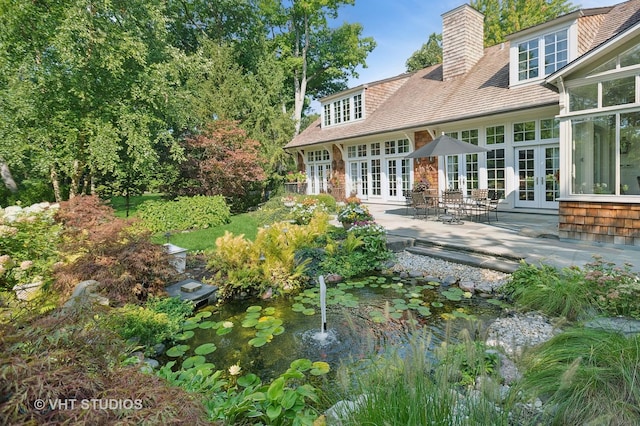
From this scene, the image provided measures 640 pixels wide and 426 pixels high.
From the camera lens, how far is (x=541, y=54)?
416 inches

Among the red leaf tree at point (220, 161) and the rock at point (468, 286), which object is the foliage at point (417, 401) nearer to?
the rock at point (468, 286)

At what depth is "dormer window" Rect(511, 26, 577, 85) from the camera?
33.4 feet

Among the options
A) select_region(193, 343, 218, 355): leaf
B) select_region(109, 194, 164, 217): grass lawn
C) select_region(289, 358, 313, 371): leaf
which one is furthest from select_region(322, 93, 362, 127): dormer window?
select_region(289, 358, 313, 371): leaf

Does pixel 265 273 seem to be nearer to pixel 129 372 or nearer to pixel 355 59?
Result: pixel 129 372

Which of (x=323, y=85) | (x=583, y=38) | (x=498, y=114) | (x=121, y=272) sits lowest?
(x=121, y=272)

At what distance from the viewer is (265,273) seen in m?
5.71

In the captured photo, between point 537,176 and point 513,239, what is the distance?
430 cm

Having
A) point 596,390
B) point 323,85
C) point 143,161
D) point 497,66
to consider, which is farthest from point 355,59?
point 596,390

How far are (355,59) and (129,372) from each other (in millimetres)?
28894

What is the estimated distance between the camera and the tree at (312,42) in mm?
24969

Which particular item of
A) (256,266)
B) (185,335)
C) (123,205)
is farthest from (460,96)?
(123,205)

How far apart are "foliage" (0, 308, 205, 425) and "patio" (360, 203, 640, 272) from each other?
5.70m

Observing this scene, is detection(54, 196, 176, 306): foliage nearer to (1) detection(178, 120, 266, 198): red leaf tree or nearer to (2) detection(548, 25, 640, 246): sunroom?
(2) detection(548, 25, 640, 246): sunroom

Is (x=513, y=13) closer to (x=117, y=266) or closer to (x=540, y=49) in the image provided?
(x=540, y=49)
